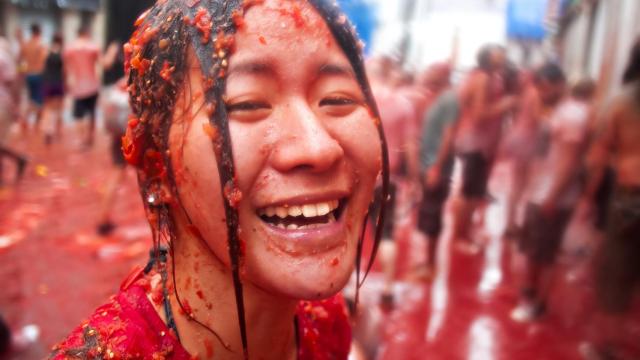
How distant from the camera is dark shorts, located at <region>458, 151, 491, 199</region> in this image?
620cm

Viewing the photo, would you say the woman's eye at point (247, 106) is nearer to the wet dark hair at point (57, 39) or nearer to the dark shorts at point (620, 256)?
the dark shorts at point (620, 256)

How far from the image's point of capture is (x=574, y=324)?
4.88 meters

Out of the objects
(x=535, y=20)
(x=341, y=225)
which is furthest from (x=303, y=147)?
(x=535, y=20)

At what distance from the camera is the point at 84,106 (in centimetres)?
1045

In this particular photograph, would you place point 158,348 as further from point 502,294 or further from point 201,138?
point 502,294

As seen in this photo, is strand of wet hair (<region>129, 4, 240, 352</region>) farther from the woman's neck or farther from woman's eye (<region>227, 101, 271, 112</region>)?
woman's eye (<region>227, 101, 271, 112</region>)

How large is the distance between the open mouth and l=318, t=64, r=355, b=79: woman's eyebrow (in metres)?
0.28

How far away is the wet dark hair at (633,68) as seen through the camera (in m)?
3.82

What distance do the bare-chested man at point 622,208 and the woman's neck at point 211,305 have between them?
3.29 metres

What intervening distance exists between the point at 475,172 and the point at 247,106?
18.0 feet

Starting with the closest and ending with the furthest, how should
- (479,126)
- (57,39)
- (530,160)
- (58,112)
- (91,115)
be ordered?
(479,126), (530,160), (91,115), (57,39), (58,112)

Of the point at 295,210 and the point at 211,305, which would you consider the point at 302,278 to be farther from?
the point at 211,305

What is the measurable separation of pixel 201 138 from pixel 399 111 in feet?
12.9

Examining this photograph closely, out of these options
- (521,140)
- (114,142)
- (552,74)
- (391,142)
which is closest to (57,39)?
(114,142)
